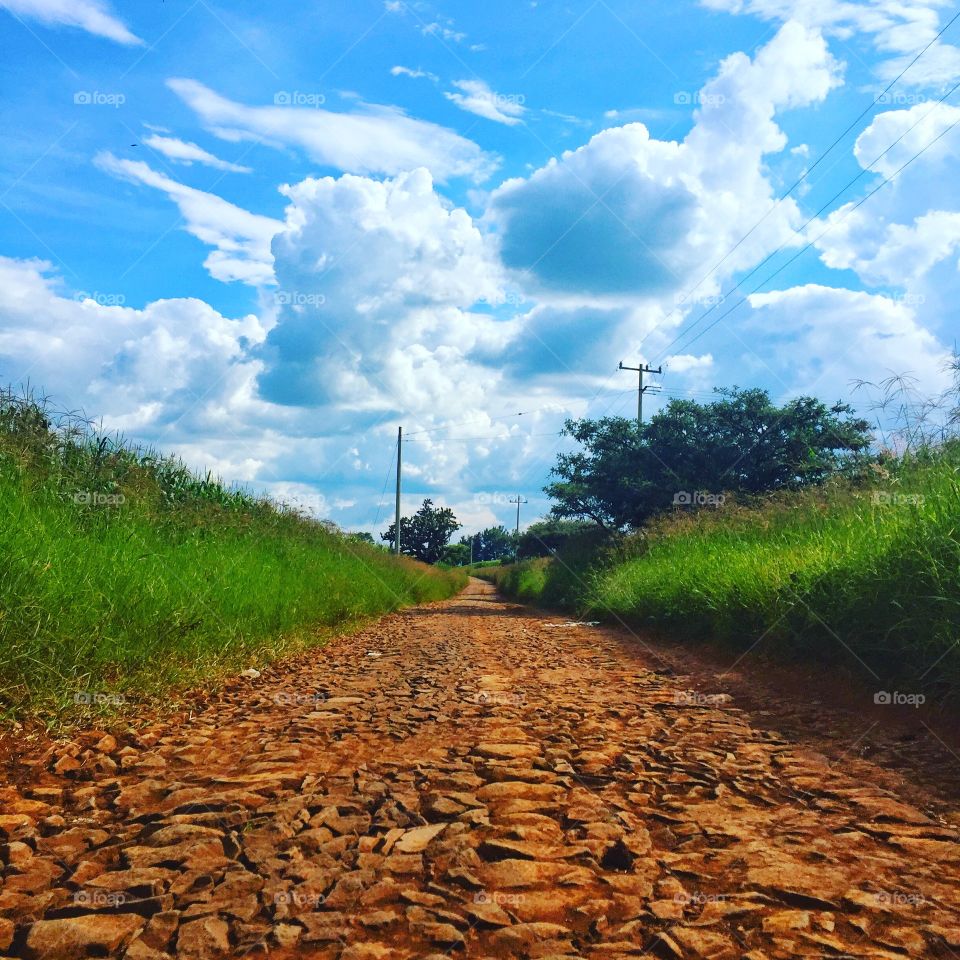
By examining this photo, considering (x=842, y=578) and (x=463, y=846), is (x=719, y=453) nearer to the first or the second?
(x=842, y=578)

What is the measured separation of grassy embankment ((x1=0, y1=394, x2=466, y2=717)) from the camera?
391cm

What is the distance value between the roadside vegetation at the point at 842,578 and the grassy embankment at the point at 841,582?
0.04 feet

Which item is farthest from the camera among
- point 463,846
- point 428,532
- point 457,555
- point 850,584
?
point 457,555

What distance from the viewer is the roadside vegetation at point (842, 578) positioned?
15.4ft

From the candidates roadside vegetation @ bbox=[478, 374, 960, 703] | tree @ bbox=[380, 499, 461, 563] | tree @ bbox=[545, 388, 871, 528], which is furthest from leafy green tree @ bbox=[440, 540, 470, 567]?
roadside vegetation @ bbox=[478, 374, 960, 703]

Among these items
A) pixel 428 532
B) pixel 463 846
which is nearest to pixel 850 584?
pixel 463 846

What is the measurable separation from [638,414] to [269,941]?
33725 mm

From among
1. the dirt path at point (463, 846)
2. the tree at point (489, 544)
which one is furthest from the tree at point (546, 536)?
the tree at point (489, 544)

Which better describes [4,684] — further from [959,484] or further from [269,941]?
[959,484]

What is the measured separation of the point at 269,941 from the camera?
1.82 metres

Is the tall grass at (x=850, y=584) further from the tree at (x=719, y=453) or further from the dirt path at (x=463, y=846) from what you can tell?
the tree at (x=719, y=453)

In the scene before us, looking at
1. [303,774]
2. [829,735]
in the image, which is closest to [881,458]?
[829,735]

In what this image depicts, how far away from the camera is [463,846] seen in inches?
94.7

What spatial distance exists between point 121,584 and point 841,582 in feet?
18.2
